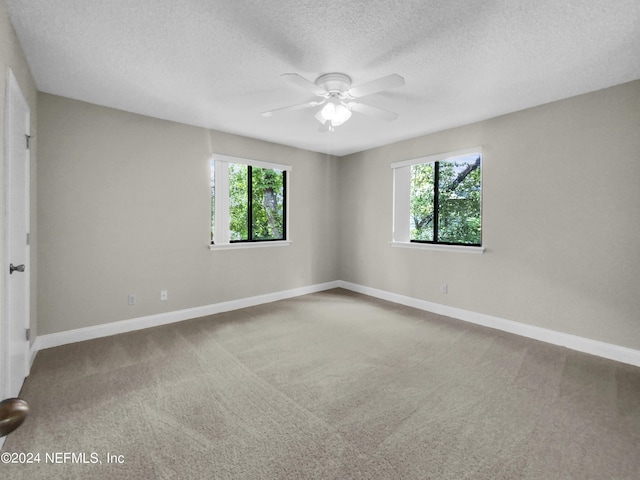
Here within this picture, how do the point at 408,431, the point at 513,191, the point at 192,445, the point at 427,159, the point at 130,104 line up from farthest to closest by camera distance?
the point at 427,159 → the point at 513,191 → the point at 130,104 → the point at 408,431 → the point at 192,445

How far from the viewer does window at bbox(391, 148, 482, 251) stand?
474 centimetres

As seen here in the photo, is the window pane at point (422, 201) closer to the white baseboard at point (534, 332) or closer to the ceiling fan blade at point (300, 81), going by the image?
the white baseboard at point (534, 332)

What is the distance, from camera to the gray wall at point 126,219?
3.03 m

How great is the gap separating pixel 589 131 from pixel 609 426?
2.59 m

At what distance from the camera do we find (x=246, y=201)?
17.1ft

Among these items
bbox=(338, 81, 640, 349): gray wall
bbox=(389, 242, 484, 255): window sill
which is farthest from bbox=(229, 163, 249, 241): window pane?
bbox=(338, 81, 640, 349): gray wall

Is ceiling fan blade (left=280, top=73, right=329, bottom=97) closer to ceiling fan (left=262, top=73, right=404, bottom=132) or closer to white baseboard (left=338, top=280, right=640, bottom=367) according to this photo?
ceiling fan (left=262, top=73, right=404, bottom=132)

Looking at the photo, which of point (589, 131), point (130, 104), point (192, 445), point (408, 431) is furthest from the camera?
point (130, 104)

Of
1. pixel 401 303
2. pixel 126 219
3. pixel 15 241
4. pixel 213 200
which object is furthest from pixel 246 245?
pixel 15 241

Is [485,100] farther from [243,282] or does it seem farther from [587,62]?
[243,282]

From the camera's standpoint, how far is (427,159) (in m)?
4.29

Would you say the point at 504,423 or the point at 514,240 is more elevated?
the point at 514,240

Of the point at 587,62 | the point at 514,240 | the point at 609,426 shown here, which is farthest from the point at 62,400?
the point at 587,62

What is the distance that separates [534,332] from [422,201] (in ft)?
8.11
